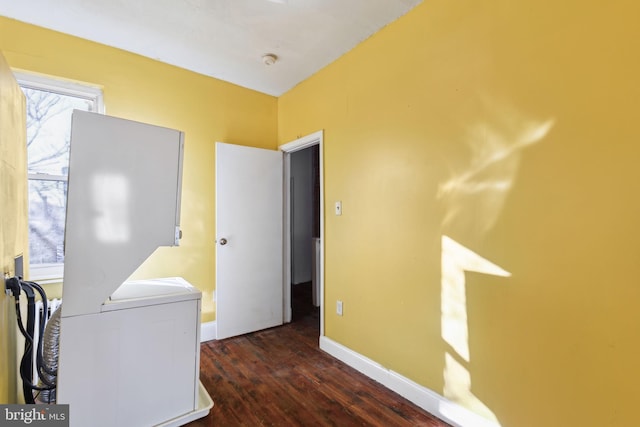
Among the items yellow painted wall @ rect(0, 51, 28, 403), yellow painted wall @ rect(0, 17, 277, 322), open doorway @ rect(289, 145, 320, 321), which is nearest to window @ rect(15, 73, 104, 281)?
yellow painted wall @ rect(0, 17, 277, 322)

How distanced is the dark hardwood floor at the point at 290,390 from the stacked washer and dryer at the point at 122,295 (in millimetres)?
303

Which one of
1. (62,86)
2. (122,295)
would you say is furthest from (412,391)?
(62,86)

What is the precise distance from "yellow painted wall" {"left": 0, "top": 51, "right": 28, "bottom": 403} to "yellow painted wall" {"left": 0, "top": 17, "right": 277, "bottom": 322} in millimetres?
826

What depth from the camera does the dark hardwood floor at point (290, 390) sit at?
71.4 inches

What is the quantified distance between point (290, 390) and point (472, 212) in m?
1.71

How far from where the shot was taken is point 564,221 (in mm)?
1366

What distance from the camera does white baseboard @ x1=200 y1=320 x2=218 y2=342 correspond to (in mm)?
2961

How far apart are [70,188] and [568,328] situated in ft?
8.01

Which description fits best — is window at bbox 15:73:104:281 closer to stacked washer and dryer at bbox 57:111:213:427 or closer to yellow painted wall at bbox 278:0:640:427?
stacked washer and dryer at bbox 57:111:213:427

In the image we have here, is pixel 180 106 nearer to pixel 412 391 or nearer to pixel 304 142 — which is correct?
pixel 304 142

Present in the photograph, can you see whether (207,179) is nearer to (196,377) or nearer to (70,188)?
(70,188)

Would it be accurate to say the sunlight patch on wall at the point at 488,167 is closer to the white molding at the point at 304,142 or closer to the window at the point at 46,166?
the white molding at the point at 304,142

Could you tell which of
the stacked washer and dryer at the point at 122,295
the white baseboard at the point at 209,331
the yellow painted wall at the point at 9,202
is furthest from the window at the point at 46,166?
the white baseboard at the point at 209,331

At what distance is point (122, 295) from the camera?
1651 mm
